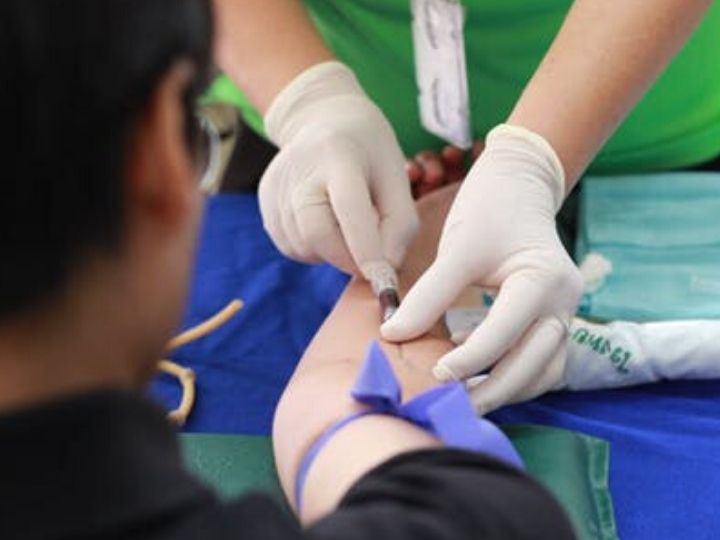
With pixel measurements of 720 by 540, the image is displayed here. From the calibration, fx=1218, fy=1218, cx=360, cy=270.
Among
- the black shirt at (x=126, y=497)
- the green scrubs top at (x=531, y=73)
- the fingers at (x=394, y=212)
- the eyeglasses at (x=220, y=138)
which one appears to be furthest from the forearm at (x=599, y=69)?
the black shirt at (x=126, y=497)

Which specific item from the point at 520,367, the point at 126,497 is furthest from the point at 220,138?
the point at 126,497

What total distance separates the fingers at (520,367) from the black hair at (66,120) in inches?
22.4

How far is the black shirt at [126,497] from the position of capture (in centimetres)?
49

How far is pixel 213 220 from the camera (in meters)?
1.47

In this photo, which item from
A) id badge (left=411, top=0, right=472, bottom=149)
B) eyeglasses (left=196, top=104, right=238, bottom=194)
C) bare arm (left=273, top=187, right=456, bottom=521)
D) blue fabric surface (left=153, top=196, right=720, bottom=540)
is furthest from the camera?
eyeglasses (left=196, top=104, right=238, bottom=194)

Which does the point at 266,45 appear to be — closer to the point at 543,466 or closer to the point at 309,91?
the point at 309,91

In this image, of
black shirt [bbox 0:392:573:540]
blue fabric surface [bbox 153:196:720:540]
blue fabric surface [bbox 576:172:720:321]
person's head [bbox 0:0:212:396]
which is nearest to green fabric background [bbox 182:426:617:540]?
blue fabric surface [bbox 153:196:720:540]

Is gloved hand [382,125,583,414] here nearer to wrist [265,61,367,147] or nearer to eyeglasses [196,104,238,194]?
wrist [265,61,367,147]

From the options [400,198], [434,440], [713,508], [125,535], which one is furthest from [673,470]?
[125,535]

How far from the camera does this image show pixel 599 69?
112 cm

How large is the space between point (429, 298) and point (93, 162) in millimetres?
585

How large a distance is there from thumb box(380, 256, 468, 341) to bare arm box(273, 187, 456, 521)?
0.02 m

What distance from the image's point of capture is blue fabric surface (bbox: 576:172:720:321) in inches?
45.7

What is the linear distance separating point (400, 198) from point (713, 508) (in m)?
0.41
